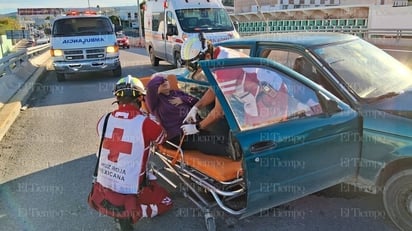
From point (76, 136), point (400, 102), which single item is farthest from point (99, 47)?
point (400, 102)

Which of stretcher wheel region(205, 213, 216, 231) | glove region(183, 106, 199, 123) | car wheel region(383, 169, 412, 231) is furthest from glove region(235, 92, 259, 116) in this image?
car wheel region(383, 169, 412, 231)

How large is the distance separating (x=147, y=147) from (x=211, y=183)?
2.21 feet

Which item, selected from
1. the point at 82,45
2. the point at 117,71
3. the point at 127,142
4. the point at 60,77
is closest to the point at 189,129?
the point at 127,142

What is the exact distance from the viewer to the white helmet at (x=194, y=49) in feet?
15.2

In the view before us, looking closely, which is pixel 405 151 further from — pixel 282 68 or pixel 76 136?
pixel 76 136

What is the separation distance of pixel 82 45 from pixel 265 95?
998cm

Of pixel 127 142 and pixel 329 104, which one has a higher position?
pixel 329 104

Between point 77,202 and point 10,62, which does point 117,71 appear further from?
point 77,202

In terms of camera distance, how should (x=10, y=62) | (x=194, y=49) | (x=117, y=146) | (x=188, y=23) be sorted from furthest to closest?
1. (x=188, y=23)
2. (x=10, y=62)
3. (x=194, y=49)
4. (x=117, y=146)

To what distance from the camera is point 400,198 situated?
3273mm

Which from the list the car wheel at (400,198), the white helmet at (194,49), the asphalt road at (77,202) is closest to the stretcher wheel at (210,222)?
the asphalt road at (77,202)

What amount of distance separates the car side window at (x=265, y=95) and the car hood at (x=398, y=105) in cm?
57

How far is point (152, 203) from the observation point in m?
3.66

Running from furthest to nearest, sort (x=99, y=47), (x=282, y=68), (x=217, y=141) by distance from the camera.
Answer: (x=99, y=47), (x=217, y=141), (x=282, y=68)
